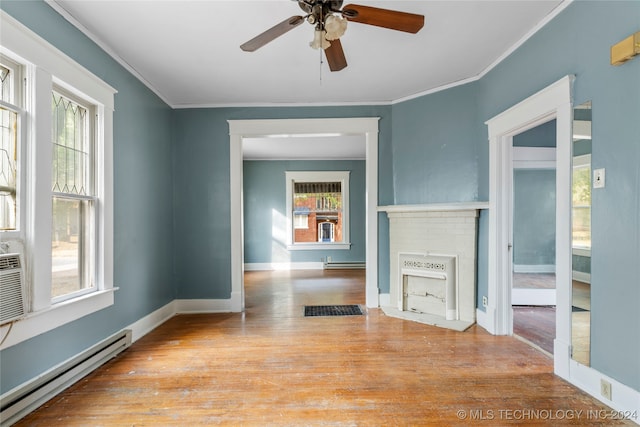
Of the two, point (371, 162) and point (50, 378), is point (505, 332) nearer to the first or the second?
point (371, 162)

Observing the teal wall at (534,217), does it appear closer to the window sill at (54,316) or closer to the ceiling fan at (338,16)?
the ceiling fan at (338,16)

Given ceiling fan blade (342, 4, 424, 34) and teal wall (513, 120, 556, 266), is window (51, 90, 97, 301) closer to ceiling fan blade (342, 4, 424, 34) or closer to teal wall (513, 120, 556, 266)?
ceiling fan blade (342, 4, 424, 34)

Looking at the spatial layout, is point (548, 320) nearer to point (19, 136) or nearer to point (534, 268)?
point (534, 268)

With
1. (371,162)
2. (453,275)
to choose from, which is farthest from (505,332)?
(371,162)

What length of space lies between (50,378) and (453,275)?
11.9 ft

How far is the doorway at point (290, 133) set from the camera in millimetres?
4027

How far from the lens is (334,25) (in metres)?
1.67

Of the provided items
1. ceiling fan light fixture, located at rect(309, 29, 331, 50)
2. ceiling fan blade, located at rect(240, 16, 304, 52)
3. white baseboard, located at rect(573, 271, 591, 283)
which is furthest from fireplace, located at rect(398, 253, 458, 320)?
ceiling fan blade, located at rect(240, 16, 304, 52)

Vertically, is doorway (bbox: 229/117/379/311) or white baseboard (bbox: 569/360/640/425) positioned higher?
doorway (bbox: 229/117/379/311)

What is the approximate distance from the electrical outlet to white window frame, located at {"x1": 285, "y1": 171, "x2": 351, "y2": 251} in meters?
5.53

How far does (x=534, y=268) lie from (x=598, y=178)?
2650mm

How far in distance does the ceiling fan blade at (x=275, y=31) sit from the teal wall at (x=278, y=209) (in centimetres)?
536

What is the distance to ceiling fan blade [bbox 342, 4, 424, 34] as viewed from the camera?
1748 millimetres

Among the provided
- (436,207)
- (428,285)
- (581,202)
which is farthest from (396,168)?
(581,202)
